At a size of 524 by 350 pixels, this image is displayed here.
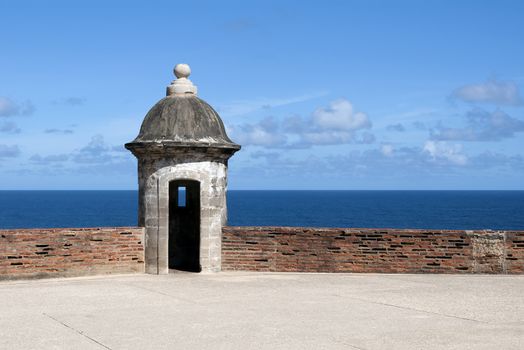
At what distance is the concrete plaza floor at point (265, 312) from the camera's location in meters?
7.53

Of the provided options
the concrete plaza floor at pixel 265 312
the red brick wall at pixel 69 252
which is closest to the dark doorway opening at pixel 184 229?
the red brick wall at pixel 69 252

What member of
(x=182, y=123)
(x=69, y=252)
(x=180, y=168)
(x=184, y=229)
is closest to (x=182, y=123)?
(x=182, y=123)

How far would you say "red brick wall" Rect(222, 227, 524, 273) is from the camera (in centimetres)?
1295

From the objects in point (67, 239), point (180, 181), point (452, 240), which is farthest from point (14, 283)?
point (452, 240)

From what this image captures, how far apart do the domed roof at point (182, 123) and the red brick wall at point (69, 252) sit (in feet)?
5.49

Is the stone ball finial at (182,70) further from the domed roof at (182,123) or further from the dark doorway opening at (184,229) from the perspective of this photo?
the dark doorway opening at (184,229)

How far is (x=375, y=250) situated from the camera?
13156 mm

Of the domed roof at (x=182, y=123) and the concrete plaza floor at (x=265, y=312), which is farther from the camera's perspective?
the domed roof at (x=182, y=123)

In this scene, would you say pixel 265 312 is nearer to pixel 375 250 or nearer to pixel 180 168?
pixel 375 250

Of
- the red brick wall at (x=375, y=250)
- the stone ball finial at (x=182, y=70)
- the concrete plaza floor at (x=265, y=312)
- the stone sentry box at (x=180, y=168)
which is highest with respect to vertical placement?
the stone ball finial at (x=182, y=70)

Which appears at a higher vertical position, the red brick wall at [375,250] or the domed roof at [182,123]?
the domed roof at [182,123]

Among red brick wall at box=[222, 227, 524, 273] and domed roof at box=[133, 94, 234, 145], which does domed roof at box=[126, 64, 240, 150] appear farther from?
red brick wall at box=[222, 227, 524, 273]

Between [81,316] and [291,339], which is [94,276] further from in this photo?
[291,339]

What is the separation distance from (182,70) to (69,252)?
393cm
